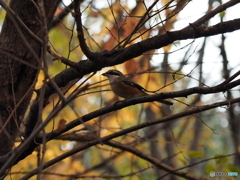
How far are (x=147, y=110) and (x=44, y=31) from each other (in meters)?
6.84

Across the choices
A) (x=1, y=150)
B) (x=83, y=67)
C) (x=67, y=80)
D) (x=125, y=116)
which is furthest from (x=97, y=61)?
(x=125, y=116)

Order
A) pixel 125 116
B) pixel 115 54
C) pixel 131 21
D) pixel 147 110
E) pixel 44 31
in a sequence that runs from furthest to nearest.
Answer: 1. pixel 147 110
2. pixel 125 116
3. pixel 131 21
4. pixel 115 54
5. pixel 44 31

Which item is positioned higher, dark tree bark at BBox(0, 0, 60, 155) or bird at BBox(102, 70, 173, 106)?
bird at BBox(102, 70, 173, 106)

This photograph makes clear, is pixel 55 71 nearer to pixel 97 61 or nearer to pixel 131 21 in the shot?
pixel 131 21

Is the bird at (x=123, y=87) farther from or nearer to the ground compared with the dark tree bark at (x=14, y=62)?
farther from the ground

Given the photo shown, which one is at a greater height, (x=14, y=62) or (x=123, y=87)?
(x=123, y=87)

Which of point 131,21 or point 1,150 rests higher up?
point 131,21

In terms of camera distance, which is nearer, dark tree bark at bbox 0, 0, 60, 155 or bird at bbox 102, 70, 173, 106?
dark tree bark at bbox 0, 0, 60, 155

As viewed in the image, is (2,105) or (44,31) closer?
(44,31)

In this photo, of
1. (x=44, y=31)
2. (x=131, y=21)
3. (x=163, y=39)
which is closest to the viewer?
(x=44, y=31)

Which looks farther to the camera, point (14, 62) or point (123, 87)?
point (123, 87)

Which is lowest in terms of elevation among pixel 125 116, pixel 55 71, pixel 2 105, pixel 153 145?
pixel 2 105

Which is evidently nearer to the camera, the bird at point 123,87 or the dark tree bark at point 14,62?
the dark tree bark at point 14,62

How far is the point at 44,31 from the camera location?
6.07 feet
